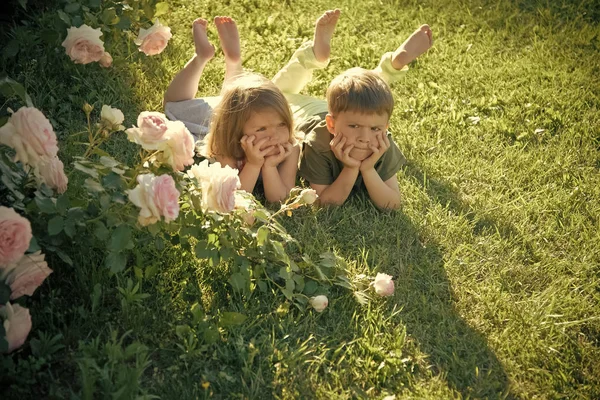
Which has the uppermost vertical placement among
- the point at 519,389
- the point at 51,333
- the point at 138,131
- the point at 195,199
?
the point at 138,131

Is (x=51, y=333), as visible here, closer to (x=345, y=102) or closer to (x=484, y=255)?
(x=345, y=102)

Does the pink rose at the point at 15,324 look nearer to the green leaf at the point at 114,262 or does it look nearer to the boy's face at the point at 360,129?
the green leaf at the point at 114,262

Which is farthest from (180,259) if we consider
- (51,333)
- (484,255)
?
(484,255)

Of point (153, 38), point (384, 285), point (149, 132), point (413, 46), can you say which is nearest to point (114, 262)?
point (149, 132)

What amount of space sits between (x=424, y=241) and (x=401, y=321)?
60 cm

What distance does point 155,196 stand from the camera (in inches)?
82.9

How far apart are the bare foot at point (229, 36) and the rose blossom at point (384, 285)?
1.84 m

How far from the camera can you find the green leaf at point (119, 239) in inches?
87.0

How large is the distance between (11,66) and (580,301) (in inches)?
123

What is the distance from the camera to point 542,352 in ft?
8.71

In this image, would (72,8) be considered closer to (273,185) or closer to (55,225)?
(273,185)

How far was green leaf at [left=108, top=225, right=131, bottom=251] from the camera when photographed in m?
2.21

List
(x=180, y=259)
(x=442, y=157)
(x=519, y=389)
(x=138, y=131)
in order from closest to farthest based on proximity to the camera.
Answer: (x=138, y=131)
(x=519, y=389)
(x=180, y=259)
(x=442, y=157)

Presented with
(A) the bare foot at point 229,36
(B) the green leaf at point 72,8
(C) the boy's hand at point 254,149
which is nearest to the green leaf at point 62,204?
(C) the boy's hand at point 254,149
